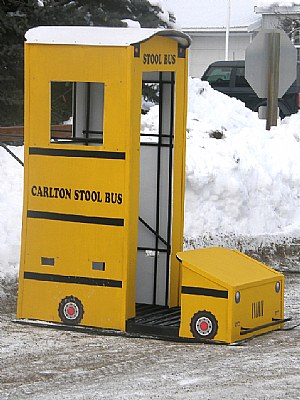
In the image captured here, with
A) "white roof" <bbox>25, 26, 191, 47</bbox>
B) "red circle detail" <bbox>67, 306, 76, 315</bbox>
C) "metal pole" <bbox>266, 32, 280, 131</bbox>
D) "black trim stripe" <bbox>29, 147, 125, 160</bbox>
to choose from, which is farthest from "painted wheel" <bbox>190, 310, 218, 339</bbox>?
"metal pole" <bbox>266, 32, 280, 131</bbox>

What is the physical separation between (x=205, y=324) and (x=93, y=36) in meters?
2.37

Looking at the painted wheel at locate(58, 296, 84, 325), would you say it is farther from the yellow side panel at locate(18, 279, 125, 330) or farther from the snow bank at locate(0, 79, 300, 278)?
the snow bank at locate(0, 79, 300, 278)

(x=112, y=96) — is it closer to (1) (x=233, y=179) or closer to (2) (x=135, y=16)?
(1) (x=233, y=179)

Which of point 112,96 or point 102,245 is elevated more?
point 112,96

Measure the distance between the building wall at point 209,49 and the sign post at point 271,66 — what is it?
1306 inches

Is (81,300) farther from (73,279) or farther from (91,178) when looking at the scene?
(91,178)

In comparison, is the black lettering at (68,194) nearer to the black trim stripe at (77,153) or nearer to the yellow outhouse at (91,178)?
the yellow outhouse at (91,178)

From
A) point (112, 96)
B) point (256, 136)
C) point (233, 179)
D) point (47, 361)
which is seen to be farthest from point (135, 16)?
point (47, 361)

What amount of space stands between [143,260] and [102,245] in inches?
38.0

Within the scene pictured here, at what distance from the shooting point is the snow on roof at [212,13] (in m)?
44.1

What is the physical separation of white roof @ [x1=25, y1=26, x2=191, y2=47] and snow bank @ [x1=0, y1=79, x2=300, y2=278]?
2526mm

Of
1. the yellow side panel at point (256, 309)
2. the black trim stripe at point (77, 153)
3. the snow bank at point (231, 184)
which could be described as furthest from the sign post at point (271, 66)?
the black trim stripe at point (77, 153)

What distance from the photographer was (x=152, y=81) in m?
9.67

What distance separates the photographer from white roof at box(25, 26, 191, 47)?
856cm
